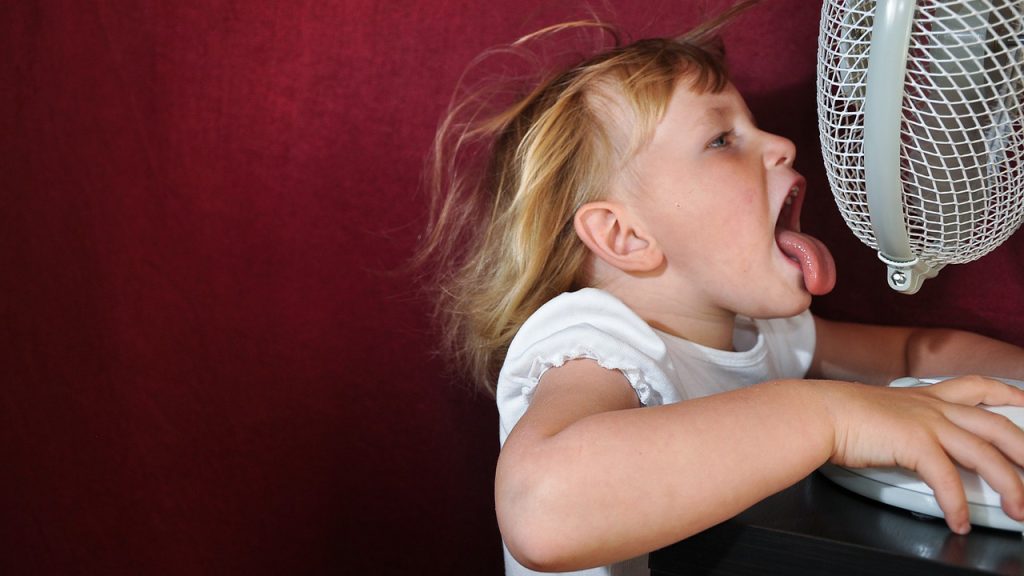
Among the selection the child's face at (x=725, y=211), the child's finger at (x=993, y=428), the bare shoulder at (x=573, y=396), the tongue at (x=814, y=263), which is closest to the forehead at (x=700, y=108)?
the child's face at (x=725, y=211)

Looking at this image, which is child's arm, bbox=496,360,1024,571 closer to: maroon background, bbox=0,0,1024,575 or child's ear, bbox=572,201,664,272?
child's ear, bbox=572,201,664,272

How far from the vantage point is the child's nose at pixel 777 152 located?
950mm

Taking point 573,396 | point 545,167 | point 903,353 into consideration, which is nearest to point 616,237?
point 545,167

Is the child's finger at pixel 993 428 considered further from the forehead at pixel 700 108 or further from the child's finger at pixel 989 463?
the forehead at pixel 700 108

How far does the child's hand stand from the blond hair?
384 mm

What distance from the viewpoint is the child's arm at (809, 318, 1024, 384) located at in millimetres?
984

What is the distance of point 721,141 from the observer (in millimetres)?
959

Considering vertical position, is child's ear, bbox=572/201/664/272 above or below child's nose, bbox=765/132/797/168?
below

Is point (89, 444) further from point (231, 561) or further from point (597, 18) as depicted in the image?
point (597, 18)

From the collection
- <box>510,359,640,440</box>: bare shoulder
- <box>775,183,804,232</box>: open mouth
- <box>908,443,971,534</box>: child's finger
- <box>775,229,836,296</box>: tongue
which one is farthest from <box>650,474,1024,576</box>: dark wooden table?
<box>775,183,804,232</box>: open mouth

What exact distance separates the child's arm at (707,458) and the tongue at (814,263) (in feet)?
0.78

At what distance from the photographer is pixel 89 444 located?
3.41 ft

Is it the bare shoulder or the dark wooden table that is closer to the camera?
the dark wooden table

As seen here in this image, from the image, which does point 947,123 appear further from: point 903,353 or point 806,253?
point 903,353
